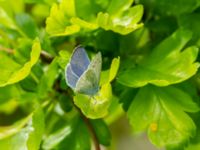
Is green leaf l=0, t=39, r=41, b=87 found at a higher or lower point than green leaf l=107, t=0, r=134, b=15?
lower

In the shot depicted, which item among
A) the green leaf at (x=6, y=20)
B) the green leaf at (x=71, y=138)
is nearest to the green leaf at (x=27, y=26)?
the green leaf at (x=6, y=20)

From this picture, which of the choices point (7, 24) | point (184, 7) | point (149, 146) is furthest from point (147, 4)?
point (149, 146)

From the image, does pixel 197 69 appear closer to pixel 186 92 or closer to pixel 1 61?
pixel 186 92

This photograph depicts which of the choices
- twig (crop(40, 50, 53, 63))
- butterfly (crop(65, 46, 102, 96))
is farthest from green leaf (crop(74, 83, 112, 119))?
twig (crop(40, 50, 53, 63))

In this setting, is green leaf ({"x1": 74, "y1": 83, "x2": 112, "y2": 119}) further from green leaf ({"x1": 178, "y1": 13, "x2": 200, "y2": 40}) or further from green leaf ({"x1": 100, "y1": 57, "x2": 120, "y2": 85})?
green leaf ({"x1": 178, "y1": 13, "x2": 200, "y2": 40})

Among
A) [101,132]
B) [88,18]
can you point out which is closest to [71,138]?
[101,132]

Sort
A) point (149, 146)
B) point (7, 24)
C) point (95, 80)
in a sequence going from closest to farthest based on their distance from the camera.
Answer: point (95, 80), point (7, 24), point (149, 146)
